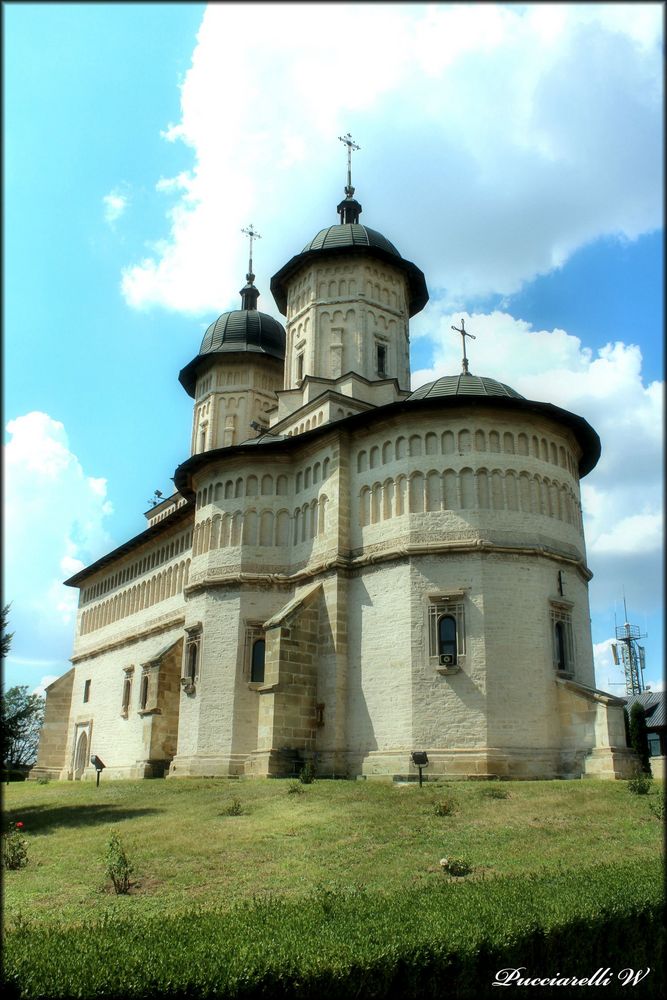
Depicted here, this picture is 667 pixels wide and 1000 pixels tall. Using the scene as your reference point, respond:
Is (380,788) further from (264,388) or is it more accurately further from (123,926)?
(264,388)

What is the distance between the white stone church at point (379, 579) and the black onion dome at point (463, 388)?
0.25 feet

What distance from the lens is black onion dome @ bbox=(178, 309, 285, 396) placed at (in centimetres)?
4078

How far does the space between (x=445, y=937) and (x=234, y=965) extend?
1.84m

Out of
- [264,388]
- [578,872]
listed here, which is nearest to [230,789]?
[578,872]

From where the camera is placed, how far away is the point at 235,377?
40656 mm

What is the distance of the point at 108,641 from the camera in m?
38.8

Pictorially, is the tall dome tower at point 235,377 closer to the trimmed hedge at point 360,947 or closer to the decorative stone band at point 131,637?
the decorative stone band at point 131,637

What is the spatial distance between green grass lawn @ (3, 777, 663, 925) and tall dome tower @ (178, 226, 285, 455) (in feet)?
75.1

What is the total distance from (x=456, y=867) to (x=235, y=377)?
32160mm

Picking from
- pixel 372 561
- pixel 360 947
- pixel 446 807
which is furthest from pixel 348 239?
pixel 360 947

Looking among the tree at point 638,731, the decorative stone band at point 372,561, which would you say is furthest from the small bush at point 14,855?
the tree at point 638,731

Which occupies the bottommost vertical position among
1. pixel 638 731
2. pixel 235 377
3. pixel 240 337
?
pixel 638 731

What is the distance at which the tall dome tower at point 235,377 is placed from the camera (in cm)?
3984

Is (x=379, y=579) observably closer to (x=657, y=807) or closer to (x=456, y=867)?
(x=657, y=807)
